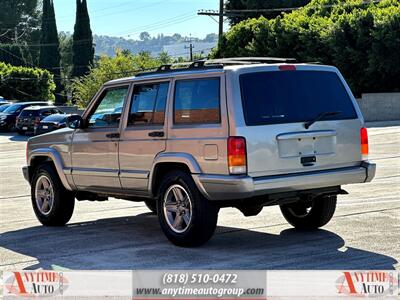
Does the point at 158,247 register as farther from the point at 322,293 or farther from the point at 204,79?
the point at 322,293

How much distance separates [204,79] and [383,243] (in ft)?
8.70

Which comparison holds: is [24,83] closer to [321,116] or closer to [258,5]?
[258,5]

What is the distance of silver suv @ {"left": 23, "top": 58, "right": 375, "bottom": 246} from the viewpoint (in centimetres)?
833

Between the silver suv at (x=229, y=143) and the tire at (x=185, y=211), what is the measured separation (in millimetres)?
11

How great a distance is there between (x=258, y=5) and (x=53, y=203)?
57184 millimetres

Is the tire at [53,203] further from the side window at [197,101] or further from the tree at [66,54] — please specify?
the tree at [66,54]

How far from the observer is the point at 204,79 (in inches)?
348

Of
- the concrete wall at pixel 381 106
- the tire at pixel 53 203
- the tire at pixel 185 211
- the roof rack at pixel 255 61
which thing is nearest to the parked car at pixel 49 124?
the concrete wall at pixel 381 106

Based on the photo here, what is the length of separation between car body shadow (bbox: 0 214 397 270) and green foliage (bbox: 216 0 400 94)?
2980cm

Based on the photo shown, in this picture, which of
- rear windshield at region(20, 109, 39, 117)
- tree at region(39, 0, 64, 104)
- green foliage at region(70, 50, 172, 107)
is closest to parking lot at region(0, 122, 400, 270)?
rear windshield at region(20, 109, 39, 117)

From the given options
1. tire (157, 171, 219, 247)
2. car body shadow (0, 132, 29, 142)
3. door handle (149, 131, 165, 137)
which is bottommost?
car body shadow (0, 132, 29, 142)

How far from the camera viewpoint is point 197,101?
889 centimetres

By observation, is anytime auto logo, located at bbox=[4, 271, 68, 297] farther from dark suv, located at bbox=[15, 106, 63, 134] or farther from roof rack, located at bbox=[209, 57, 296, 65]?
dark suv, located at bbox=[15, 106, 63, 134]

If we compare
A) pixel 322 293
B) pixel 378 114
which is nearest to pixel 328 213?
pixel 322 293
